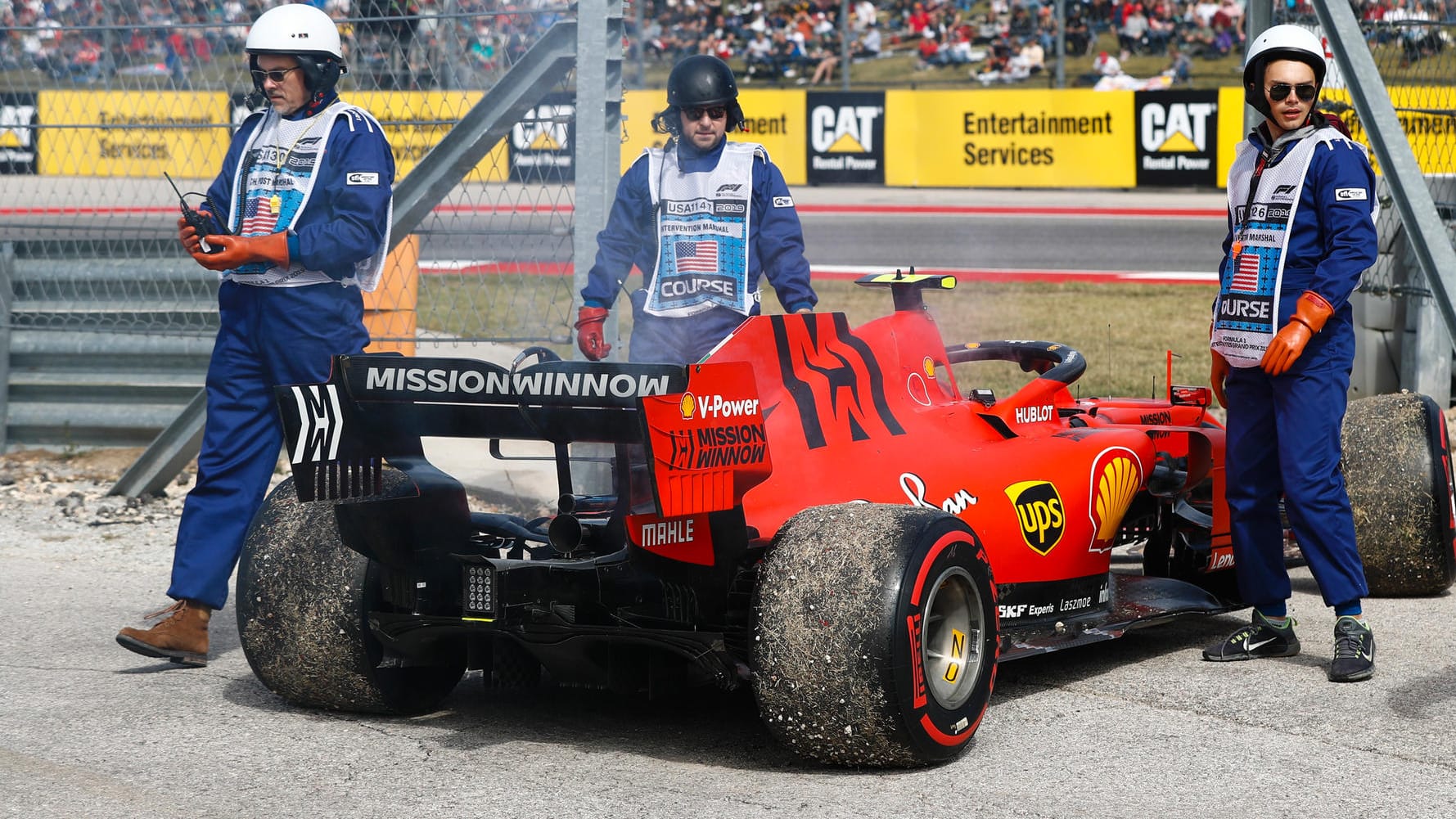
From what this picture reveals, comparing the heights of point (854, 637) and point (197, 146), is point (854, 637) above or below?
below

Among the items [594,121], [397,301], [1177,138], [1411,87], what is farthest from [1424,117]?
[1177,138]

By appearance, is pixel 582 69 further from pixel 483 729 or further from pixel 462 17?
pixel 483 729

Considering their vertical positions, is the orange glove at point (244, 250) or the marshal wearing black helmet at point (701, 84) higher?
the marshal wearing black helmet at point (701, 84)

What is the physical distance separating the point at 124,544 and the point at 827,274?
899 centimetres

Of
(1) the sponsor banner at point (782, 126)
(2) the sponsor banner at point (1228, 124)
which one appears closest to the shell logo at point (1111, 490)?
(2) the sponsor banner at point (1228, 124)

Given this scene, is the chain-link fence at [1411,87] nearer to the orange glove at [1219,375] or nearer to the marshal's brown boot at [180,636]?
the orange glove at [1219,375]

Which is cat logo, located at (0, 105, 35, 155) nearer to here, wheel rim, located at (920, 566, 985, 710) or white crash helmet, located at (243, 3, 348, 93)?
white crash helmet, located at (243, 3, 348, 93)

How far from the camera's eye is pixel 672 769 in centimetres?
455

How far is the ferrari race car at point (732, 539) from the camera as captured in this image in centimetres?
438

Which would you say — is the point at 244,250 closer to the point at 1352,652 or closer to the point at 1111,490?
the point at 1111,490

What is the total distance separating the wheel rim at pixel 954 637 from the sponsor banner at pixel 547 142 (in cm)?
302

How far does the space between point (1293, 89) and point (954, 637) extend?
221 centimetres

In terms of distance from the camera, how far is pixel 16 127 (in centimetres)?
848

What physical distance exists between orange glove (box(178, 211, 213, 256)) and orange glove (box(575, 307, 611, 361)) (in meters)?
1.39
